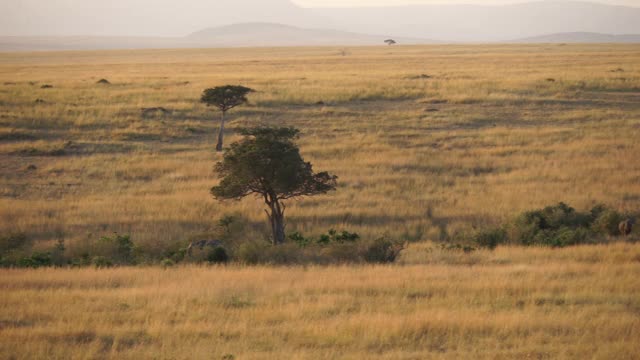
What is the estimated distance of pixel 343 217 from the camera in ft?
69.5

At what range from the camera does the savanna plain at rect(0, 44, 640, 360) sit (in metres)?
9.77

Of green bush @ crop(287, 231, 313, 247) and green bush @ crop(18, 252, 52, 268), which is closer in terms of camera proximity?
green bush @ crop(18, 252, 52, 268)

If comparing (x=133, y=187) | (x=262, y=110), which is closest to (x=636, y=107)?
(x=262, y=110)

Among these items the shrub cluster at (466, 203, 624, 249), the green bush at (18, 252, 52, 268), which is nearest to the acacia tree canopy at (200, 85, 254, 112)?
the shrub cluster at (466, 203, 624, 249)

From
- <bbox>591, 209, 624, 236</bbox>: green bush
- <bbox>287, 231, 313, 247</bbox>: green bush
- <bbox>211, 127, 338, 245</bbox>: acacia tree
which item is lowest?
<bbox>287, 231, 313, 247</bbox>: green bush

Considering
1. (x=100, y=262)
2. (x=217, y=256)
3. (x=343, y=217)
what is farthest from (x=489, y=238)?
(x=100, y=262)

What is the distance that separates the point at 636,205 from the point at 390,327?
1479cm

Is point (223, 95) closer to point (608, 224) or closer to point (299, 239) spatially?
point (299, 239)

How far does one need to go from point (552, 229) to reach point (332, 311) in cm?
979

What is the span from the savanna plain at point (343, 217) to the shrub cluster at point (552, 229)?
29.0 inches

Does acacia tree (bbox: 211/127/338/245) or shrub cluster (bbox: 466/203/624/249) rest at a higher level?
acacia tree (bbox: 211/127/338/245)

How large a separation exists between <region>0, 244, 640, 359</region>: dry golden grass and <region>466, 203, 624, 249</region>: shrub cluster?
257cm

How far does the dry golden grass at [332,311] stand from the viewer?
9180 mm

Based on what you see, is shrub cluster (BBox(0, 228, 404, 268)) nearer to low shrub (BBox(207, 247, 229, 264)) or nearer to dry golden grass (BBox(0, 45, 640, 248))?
low shrub (BBox(207, 247, 229, 264))
